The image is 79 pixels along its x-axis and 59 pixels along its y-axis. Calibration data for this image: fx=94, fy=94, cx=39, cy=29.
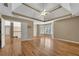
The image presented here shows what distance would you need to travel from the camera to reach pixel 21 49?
8.01ft

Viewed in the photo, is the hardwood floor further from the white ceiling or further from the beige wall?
the white ceiling

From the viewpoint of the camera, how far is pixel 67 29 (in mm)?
2492

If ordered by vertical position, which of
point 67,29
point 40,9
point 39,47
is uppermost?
Result: point 40,9

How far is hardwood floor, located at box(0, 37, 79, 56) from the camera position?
2379mm

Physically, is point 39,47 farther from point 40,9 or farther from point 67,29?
point 40,9

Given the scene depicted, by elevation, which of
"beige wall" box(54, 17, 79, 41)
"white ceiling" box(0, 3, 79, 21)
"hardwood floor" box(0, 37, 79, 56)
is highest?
"white ceiling" box(0, 3, 79, 21)

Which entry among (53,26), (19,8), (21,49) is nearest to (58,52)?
(53,26)

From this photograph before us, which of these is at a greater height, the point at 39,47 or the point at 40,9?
the point at 40,9

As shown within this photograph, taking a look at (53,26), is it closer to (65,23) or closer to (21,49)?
(65,23)

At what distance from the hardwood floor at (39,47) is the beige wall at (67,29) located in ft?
0.52

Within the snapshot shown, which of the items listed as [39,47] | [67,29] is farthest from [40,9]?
[39,47]

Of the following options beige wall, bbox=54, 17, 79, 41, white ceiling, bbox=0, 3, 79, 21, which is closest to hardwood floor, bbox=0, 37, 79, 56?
beige wall, bbox=54, 17, 79, 41

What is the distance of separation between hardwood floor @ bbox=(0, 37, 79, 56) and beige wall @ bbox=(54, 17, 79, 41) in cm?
16

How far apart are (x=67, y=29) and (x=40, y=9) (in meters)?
0.89
